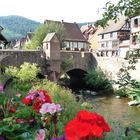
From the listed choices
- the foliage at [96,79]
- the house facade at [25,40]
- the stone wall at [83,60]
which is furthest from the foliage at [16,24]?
the foliage at [96,79]

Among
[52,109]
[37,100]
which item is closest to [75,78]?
[37,100]

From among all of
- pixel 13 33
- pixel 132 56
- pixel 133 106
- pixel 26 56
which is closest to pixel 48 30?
pixel 26 56

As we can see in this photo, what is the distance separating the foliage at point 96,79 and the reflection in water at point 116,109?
4179 mm

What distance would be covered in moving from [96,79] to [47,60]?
499cm

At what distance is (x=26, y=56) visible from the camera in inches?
1232

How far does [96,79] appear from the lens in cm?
3309

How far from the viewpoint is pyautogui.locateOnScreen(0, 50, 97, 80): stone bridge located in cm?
3024

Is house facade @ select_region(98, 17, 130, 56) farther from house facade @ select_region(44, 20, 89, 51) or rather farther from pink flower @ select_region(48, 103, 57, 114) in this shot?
pink flower @ select_region(48, 103, 57, 114)

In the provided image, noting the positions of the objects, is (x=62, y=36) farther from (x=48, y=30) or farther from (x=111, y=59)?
(x=111, y=59)

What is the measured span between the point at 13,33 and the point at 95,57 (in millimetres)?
135229

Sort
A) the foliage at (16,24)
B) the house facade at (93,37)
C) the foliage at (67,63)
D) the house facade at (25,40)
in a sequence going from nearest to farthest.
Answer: the foliage at (67,63)
the house facade at (93,37)
the house facade at (25,40)
the foliage at (16,24)

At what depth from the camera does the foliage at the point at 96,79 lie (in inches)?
1288

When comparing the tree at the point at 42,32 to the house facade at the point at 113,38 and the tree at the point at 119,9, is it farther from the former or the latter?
the tree at the point at 119,9

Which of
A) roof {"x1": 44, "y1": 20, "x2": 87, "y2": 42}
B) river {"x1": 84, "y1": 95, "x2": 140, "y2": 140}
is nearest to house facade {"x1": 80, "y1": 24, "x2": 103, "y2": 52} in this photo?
roof {"x1": 44, "y1": 20, "x2": 87, "y2": 42}
